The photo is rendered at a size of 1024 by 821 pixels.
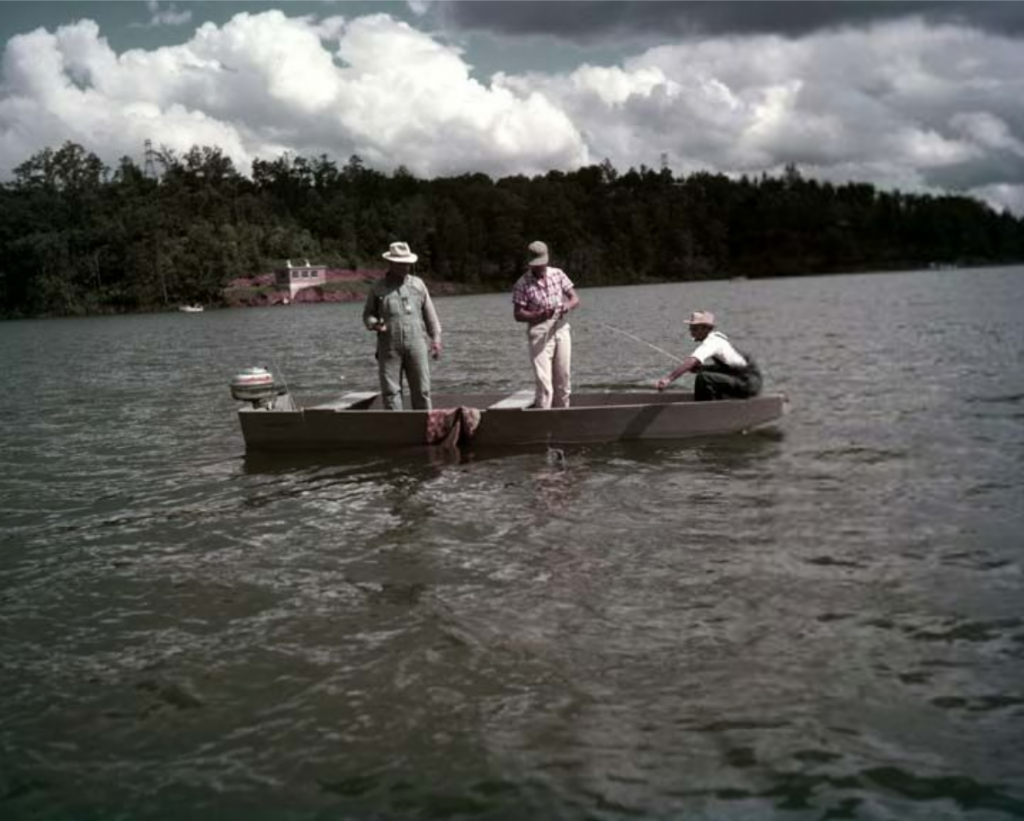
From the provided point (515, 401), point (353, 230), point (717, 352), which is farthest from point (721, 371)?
A: point (353, 230)

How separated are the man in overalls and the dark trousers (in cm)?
382

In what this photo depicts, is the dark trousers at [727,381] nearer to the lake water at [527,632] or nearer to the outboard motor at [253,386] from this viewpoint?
the lake water at [527,632]

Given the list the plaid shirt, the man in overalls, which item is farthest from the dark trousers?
the man in overalls

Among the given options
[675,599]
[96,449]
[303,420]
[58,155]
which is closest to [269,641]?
[675,599]

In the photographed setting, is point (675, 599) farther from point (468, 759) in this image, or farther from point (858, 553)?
point (468, 759)

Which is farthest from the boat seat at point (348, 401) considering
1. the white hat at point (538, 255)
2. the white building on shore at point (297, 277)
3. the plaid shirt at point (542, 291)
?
the white building on shore at point (297, 277)

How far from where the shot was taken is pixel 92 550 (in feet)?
31.9

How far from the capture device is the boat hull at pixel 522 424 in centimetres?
1370

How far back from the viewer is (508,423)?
1398 cm

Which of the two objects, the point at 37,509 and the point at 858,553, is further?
the point at 37,509

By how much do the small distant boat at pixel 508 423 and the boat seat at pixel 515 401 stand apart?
0.15ft

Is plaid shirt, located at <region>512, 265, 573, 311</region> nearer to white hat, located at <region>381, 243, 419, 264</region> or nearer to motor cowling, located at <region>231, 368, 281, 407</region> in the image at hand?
white hat, located at <region>381, 243, 419, 264</region>

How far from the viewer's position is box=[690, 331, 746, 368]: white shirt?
1347cm

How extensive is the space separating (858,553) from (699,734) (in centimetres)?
366
